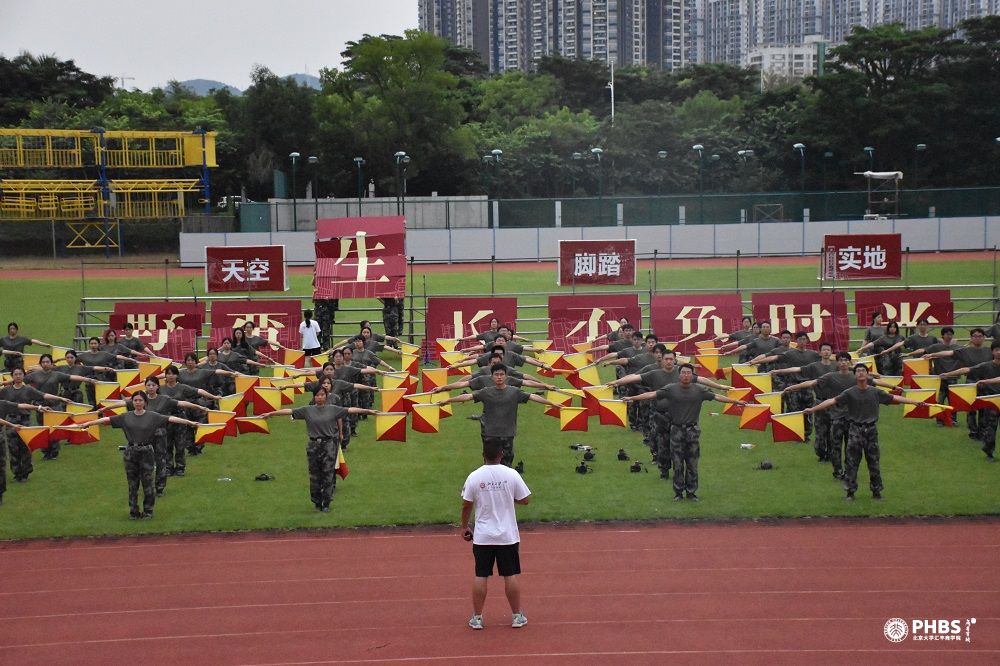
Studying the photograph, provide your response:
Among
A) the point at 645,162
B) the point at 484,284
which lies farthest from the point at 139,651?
the point at 645,162

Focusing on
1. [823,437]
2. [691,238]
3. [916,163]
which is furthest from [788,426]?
[916,163]

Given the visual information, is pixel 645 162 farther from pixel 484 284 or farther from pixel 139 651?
pixel 139 651

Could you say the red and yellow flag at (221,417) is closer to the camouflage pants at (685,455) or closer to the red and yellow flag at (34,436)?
the red and yellow flag at (34,436)

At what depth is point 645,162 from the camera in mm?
73188

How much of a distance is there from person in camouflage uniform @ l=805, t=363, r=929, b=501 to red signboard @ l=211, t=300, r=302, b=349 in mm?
15458

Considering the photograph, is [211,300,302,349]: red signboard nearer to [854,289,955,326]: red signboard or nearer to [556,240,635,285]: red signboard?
[556,240,635,285]: red signboard

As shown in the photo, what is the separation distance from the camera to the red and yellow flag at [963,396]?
18875mm

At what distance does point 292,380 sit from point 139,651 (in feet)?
32.4

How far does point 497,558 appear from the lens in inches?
444

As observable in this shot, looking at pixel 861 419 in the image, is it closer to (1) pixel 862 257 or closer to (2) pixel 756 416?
(2) pixel 756 416

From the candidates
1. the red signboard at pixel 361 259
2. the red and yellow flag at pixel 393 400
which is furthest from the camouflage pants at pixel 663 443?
the red signboard at pixel 361 259

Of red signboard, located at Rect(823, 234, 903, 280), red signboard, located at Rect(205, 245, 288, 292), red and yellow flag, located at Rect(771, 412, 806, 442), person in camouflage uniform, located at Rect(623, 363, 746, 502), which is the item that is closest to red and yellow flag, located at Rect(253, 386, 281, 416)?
person in camouflage uniform, located at Rect(623, 363, 746, 502)

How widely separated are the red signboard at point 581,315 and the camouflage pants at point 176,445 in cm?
1130

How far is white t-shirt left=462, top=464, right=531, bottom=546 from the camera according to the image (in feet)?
36.6
